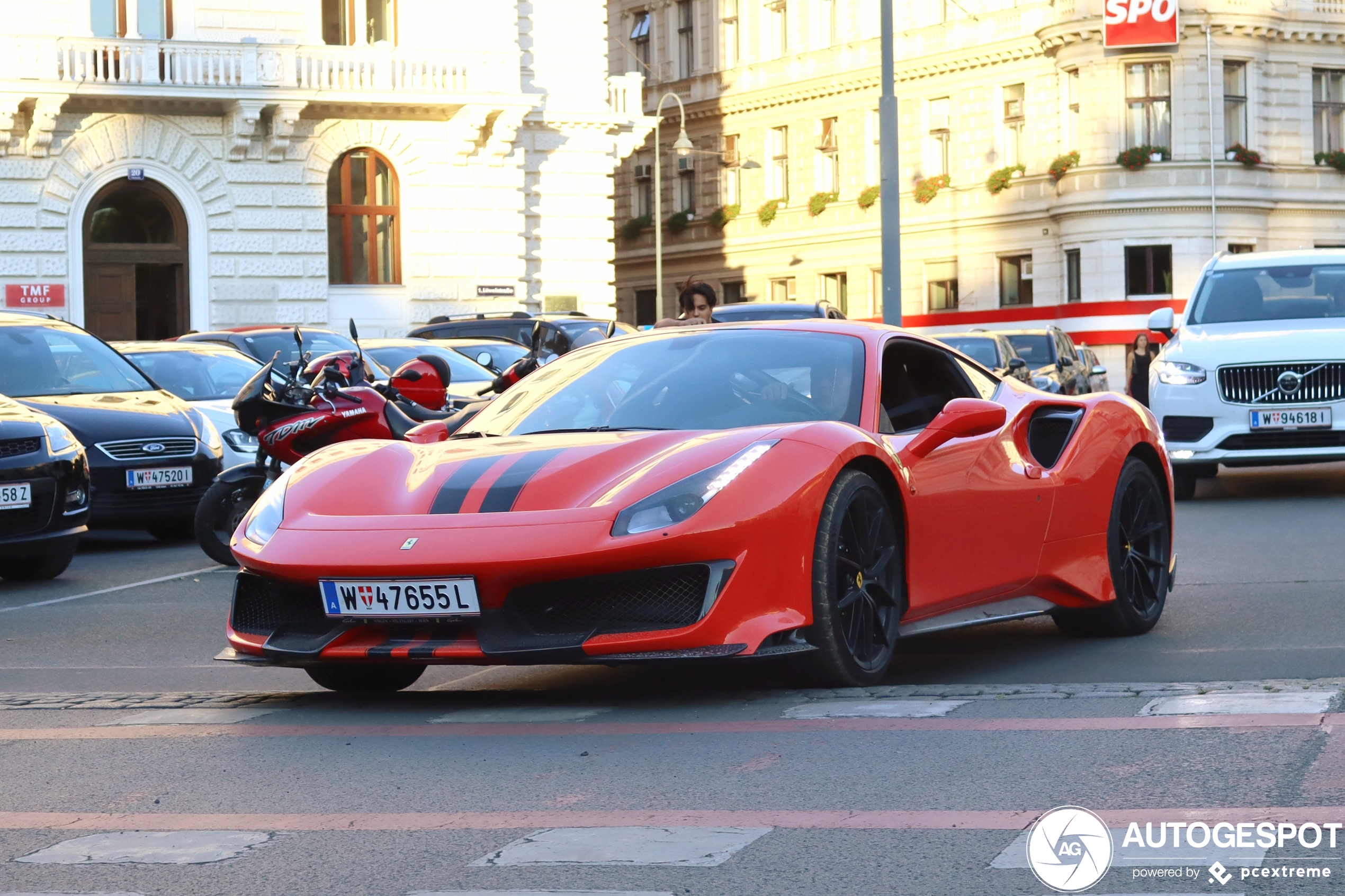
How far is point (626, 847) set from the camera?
437 centimetres

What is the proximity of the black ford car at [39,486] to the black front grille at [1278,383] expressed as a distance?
7.91 metres

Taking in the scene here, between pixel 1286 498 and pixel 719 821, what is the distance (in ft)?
38.2

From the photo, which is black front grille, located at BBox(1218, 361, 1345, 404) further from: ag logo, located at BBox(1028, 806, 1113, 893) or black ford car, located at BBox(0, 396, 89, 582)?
ag logo, located at BBox(1028, 806, 1113, 893)

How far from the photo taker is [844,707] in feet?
20.0

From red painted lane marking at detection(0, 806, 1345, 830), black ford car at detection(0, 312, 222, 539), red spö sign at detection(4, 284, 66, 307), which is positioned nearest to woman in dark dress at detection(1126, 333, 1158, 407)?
black ford car at detection(0, 312, 222, 539)

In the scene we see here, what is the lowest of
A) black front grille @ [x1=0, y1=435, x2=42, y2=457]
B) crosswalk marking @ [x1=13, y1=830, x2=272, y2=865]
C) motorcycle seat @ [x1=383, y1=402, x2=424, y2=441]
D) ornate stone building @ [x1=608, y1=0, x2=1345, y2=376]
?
crosswalk marking @ [x1=13, y1=830, x2=272, y2=865]

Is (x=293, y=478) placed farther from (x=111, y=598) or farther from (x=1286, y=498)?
(x=1286, y=498)

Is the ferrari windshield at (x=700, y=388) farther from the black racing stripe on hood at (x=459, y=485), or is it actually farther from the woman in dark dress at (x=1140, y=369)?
the woman in dark dress at (x=1140, y=369)

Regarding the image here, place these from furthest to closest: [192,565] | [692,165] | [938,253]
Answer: [692,165] < [938,253] < [192,565]

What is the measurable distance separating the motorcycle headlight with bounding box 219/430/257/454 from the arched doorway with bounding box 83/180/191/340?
61.1 ft

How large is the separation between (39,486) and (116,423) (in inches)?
102

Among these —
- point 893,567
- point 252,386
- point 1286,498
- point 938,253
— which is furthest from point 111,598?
point 938,253

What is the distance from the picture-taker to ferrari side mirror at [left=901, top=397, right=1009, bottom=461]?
22.6 ft

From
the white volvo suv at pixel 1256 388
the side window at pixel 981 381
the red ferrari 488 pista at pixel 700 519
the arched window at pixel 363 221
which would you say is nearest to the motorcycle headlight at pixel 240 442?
the white volvo suv at pixel 1256 388
